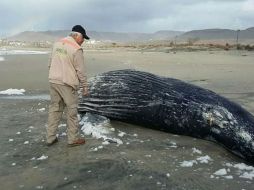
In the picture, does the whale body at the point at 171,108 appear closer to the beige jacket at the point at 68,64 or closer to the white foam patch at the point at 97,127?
the white foam patch at the point at 97,127

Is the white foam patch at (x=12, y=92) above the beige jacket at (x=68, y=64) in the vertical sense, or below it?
below

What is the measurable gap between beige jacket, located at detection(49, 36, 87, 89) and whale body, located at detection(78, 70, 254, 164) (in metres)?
1.70

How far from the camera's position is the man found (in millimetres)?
7008

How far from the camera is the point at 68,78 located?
7062 millimetres

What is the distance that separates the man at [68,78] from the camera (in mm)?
7008

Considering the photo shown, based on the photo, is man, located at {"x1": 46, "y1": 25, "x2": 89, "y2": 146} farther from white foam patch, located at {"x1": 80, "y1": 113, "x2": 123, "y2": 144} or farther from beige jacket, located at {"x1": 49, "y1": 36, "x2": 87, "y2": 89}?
white foam patch, located at {"x1": 80, "y1": 113, "x2": 123, "y2": 144}

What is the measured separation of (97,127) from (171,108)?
136 cm

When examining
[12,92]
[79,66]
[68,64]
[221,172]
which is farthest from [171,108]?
[12,92]

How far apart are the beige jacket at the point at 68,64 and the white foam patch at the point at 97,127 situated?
3.32 feet

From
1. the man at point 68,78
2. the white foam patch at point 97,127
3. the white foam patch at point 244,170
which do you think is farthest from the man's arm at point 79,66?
the white foam patch at point 244,170

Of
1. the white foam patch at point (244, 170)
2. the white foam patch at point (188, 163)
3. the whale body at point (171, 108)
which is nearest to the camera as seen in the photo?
the white foam patch at point (244, 170)

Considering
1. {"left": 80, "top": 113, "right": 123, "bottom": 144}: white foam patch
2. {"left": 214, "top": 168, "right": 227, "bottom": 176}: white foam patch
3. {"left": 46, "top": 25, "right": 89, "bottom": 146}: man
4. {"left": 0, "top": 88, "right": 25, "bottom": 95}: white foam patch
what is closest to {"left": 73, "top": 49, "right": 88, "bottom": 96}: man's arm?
{"left": 46, "top": 25, "right": 89, "bottom": 146}: man

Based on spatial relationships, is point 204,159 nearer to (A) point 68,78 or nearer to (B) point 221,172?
(B) point 221,172

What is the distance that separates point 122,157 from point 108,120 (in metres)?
2.01
